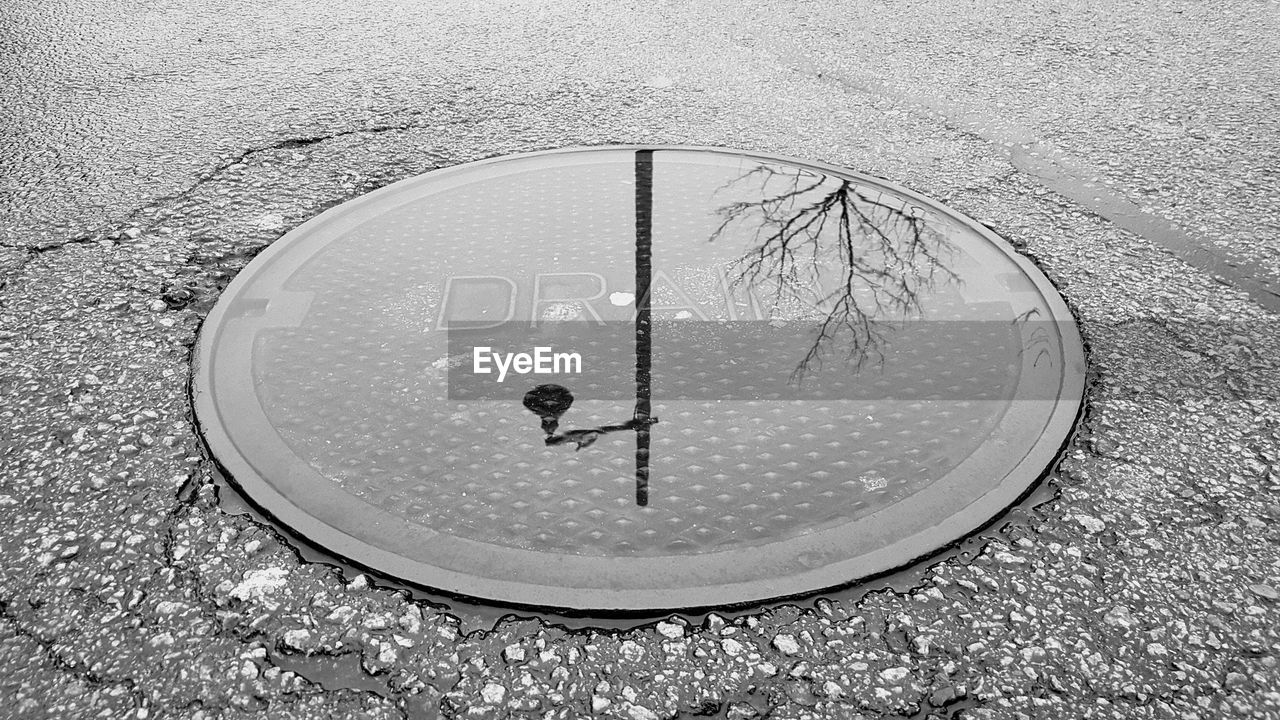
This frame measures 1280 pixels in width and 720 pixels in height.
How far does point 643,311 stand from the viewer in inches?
73.0

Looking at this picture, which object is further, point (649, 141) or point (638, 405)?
point (649, 141)

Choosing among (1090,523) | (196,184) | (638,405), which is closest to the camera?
(1090,523)

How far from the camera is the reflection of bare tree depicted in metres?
1.87

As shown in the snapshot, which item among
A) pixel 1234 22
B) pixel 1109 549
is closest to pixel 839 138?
pixel 1109 549

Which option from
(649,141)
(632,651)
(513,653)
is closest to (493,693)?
(513,653)

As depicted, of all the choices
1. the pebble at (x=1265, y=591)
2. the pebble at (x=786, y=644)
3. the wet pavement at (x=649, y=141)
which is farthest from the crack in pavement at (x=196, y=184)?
the pebble at (x=1265, y=591)

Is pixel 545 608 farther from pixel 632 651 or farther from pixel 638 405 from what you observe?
pixel 638 405

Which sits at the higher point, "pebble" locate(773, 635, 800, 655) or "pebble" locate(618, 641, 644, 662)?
"pebble" locate(773, 635, 800, 655)

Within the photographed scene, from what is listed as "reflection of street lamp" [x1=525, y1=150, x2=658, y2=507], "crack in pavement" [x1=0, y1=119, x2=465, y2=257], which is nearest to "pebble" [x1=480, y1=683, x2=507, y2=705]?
"reflection of street lamp" [x1=525, y1=150, x2=658, y2=507]

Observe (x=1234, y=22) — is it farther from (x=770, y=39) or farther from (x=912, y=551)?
(x=912, y=551)
